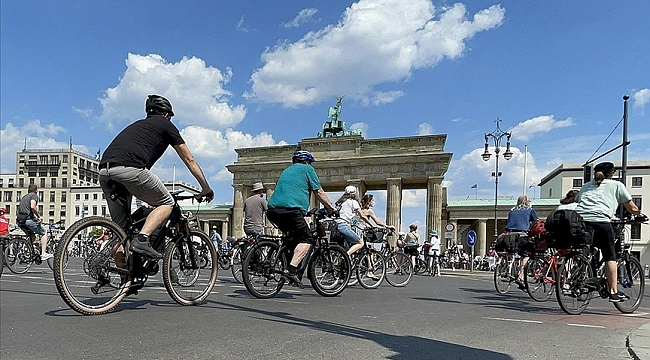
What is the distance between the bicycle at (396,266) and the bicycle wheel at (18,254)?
7.24m

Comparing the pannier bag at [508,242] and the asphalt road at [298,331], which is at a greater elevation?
the pannier bag at [508,242]

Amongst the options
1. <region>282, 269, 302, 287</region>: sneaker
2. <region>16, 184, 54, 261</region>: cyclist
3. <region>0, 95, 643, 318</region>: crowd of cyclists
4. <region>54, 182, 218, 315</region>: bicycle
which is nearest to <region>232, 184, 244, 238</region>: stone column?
<region>16, 184, 54, 261</region>: cyclist

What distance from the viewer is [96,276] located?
4.64 m

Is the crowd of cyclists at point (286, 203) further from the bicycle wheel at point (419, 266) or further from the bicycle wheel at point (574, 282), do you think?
the bicycle wheel at point (419, 266)

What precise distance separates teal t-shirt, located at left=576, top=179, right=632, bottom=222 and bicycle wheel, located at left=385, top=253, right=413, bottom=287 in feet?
13.1

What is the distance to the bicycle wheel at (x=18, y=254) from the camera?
428 inches

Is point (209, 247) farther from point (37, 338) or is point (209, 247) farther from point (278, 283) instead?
point (37, 338)

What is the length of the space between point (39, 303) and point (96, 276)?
5.68ft

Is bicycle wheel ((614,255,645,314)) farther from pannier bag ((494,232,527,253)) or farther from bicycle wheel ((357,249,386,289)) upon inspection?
bicycle wheel ((357,249,386,289))

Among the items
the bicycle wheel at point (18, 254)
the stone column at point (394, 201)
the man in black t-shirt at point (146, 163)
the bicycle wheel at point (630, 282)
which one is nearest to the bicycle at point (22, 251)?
the bicycle wheel at point (18, 254)

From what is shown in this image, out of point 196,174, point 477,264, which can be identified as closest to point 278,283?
point 196,174

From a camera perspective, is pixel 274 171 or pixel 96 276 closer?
pixel 96 276

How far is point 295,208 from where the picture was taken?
21.7ft

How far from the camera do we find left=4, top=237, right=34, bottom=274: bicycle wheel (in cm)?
1088
